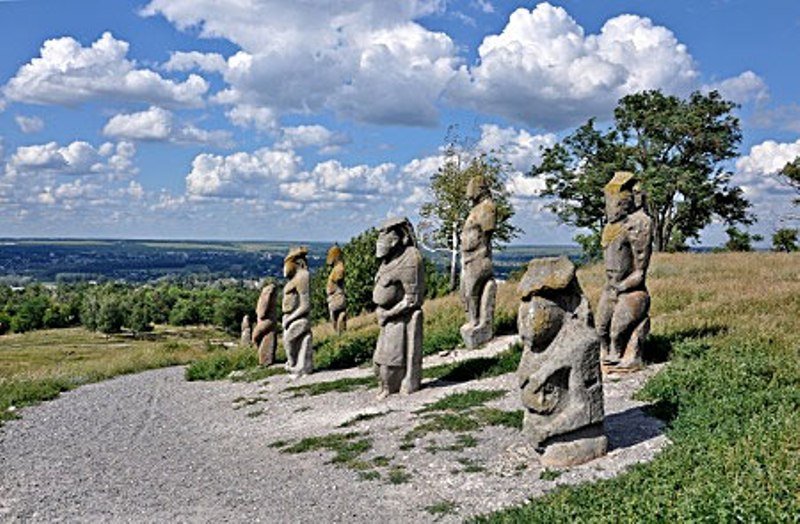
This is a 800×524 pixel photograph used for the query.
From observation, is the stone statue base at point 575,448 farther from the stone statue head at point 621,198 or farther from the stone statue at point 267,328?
the stone statue at point 267,328

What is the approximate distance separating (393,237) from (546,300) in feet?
19.2

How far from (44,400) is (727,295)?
1907 centimetres

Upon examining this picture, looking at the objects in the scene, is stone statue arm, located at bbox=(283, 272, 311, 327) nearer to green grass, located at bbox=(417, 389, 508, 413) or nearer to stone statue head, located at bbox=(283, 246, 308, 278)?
stone statue head, located at bbox=(283, 246, 308, 278)

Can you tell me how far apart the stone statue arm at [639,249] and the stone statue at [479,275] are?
5.23 m

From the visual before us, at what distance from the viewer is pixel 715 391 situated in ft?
36.1

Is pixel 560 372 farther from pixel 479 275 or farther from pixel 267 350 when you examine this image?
pixel 267 350

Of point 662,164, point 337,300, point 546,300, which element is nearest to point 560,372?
point 546,300

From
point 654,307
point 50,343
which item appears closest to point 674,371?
point 654,307

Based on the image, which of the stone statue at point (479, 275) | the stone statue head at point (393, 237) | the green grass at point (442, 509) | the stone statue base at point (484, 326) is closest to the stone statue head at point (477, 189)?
the stone statue at point (479, 275)

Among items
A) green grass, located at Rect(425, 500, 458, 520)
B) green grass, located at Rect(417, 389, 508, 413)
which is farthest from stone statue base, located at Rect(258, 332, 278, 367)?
green grass, located at Rect(425, 500, 458, 520)

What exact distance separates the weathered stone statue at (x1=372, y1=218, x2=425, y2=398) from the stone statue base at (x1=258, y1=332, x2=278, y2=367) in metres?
7.03

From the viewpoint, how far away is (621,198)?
13648 mm

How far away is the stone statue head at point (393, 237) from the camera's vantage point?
48.4ft

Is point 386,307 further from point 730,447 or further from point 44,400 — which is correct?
point 44,400
